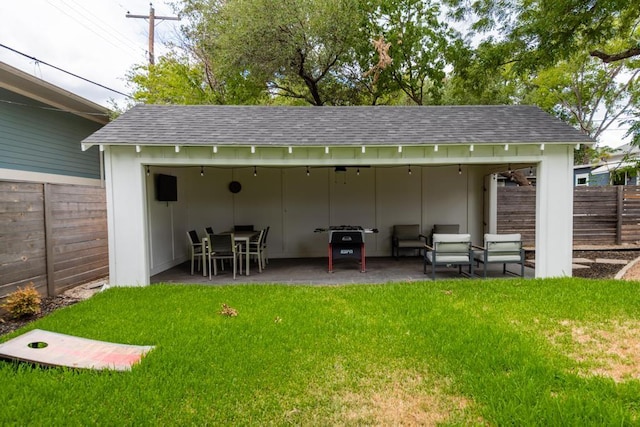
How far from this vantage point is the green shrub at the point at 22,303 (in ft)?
13.3

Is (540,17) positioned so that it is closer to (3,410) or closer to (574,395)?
(574,395)

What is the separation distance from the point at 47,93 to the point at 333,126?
739 cm

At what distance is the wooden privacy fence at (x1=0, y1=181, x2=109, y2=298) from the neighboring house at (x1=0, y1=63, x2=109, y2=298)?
0.5 inches

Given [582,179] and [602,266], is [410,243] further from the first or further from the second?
[582,179]

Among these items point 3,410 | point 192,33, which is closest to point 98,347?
point 3,410

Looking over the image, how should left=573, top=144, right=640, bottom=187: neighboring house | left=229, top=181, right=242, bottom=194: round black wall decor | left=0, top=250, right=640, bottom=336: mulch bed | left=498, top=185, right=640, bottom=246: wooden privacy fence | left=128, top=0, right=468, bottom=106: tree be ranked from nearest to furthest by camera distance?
1. left=0, top=250, right=640, bottom=336: mulch bed
2. left=229, top=181, right=242, bottom=194: round black wall decor
3. left=498, top=185, right=640, bottom=246: wooden privacy fence
4. left=128, top=0, right=468, bottom=106: tree
5. left=573, top=144, right=640, bottom=187: neighboring house

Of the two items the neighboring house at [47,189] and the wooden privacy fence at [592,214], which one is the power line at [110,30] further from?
the wooden privacy fence at [592,214]

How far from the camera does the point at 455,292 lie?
16.5ft

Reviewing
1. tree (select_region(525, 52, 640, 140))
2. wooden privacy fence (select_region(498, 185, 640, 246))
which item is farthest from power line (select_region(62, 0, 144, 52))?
tree (select_region(525, 52, 640, 140))

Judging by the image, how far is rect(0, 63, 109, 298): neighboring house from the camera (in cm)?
439

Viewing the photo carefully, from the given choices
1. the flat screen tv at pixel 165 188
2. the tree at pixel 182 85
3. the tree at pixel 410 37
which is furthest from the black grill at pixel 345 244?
the tree at pixel 182 85

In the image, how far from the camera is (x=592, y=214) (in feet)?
31.6

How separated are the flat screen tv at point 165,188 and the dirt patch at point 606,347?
23.7 feet

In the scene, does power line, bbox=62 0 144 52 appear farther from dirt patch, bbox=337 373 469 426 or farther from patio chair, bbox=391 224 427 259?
dirt patch, bbox=337 373 469 426
